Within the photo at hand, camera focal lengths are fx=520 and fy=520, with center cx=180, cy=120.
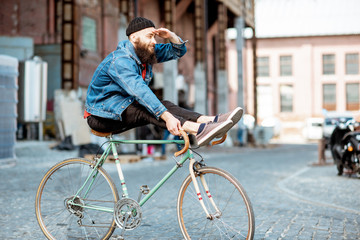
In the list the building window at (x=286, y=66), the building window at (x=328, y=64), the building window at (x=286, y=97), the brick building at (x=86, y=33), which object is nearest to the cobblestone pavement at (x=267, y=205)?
the brick building at (x=86, y=33)

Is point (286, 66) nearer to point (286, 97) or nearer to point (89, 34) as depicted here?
point (286, 97)

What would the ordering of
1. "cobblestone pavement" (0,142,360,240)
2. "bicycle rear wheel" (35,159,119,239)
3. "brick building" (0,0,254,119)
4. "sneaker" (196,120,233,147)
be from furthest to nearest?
"brick building" (0,0,254,119) < "cobblestone pavement" (0,142,360,240) < "bicycle rear wheel" (35,159,119,239) < "sneaker" (196,120,233,147)

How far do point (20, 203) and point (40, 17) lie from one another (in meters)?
18.8

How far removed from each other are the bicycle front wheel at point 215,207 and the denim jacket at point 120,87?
547 millimetres

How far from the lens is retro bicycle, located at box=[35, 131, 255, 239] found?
3348 millimetres

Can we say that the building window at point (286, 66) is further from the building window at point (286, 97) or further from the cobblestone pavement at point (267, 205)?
the cobblestone pavement at point (267, 205)

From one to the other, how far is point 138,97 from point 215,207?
871mm

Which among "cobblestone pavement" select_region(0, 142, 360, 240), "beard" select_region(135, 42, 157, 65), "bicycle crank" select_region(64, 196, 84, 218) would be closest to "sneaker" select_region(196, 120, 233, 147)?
"cobblestone pavement" select_region(0, 142, 360, 240)

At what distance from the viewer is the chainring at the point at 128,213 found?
11.8 ft

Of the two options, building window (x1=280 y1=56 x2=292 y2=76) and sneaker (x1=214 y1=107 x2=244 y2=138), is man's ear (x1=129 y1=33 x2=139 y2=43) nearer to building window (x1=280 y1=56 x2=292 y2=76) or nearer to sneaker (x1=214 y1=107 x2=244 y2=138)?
sneaker (x1=214 y1=107 x2=244 y2=138)

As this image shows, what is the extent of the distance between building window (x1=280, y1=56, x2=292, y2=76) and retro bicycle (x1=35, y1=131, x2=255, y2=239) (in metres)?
49.2

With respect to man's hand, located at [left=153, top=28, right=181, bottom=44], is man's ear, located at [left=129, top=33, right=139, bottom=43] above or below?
below

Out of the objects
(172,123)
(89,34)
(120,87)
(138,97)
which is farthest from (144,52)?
(89,34)

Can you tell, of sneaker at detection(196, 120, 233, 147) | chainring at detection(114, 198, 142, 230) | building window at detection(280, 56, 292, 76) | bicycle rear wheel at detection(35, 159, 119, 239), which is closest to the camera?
sneaker at detection(196, 120, 233, 147)
